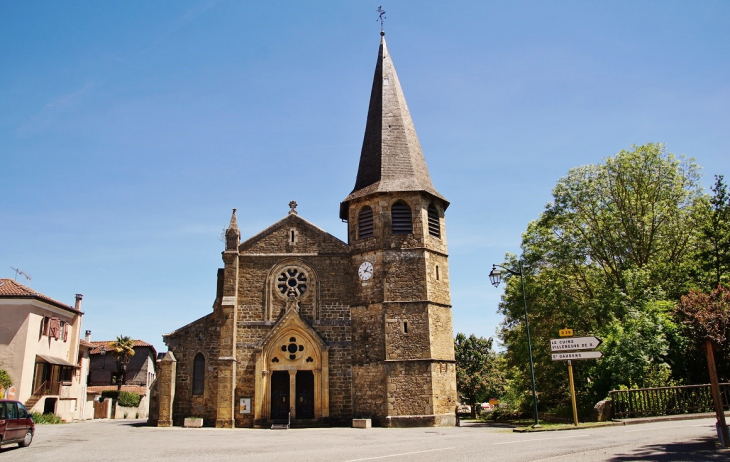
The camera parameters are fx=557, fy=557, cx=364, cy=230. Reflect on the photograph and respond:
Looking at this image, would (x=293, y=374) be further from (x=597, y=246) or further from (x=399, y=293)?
(x=597, y=246)

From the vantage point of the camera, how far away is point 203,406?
24312 millimetres

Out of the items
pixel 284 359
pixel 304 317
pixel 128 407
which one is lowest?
pixel 128 407

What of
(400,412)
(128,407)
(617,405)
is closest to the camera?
(617,405)

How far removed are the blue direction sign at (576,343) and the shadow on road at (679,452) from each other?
17.1ft

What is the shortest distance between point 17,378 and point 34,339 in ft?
7.43

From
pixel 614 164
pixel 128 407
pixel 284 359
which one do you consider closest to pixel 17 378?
pixel 284 359

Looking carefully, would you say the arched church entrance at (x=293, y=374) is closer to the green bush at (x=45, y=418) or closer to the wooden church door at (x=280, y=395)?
the wooden church door at (x=280, y=395)

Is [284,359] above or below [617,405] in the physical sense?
above

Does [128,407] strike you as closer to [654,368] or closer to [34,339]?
[34,339]

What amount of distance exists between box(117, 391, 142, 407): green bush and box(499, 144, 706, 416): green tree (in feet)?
101

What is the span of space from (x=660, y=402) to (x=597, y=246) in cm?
1049

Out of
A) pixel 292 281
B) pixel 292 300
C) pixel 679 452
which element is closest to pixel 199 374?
pixel 292 300

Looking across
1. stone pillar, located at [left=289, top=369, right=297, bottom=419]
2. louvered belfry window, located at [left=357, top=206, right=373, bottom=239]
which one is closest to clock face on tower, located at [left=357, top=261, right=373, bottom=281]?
louvered belfry window, located at [left=357, top=206, right=373, bottom=239]

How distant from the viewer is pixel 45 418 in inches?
1125
